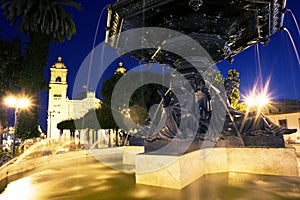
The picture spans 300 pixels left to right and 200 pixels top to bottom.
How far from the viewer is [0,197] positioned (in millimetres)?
3623

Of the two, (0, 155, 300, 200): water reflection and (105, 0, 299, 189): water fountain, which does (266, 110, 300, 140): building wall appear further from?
(0, 155, 300, 200): water reflection

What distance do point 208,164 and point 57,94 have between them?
5726 centimetres

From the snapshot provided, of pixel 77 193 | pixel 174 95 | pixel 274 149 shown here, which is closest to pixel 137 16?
pixel 174 95

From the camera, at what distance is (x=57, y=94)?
5547cm

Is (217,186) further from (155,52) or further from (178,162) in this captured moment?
(155,52)

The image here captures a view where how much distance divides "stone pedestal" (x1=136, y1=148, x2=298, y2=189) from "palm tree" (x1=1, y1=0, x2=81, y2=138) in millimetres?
14802

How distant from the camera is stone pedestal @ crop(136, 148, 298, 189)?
3.88 m

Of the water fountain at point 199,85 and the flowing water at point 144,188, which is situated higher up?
the water fountain at point 199,85

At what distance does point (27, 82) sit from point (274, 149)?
1738 cm

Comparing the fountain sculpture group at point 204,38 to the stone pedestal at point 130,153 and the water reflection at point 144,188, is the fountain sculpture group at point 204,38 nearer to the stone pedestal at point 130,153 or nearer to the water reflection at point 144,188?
the water reflection at point 144,188

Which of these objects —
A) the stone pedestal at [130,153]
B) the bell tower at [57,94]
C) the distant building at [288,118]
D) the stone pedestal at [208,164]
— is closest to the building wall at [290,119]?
the distant building at [288,118]

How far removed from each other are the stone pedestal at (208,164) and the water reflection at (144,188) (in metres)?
0.19

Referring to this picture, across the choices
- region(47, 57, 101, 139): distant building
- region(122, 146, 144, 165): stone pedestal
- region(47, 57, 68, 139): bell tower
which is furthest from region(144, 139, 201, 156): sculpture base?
region(47, 57, 68, 139): bell tower

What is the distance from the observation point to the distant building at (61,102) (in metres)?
53.2
